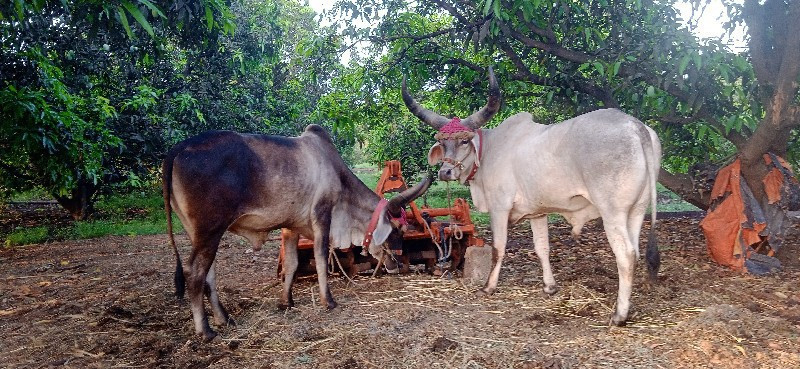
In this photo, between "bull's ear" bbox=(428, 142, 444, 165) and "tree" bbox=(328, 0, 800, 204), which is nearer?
"tree" bbox=(328, 0, 800, 204)

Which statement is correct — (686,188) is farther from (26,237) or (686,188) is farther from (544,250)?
(26,237)

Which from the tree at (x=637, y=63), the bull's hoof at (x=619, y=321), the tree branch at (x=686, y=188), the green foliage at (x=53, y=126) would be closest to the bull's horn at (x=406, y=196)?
the tree at (x=637, y=63)

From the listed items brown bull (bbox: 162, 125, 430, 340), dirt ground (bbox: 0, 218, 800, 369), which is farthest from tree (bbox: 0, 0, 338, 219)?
dirt ground (bbox: 0, 218, 800, 369)

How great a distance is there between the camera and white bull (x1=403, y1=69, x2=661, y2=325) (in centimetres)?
438

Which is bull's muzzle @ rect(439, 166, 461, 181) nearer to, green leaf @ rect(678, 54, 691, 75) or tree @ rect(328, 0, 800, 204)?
tree @ rect(328, 0, 800, 204)

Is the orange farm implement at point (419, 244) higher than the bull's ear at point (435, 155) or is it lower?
lower

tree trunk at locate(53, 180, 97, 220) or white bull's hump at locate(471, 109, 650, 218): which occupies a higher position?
white bull's hump at locate(471, 109, 650, 218)

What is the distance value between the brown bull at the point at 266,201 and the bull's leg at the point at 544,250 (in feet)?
3.93

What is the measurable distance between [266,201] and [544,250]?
2566 mm

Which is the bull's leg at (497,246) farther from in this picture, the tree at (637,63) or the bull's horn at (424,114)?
the tree at (637,63)

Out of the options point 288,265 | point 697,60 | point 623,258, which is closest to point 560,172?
point 623,258

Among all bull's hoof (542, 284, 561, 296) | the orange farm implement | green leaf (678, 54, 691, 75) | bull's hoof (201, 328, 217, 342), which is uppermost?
green leaf (678, 54, 691, 75)

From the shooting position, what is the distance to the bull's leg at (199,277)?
445cm

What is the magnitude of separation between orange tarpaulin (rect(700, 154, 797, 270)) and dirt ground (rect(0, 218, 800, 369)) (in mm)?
208
